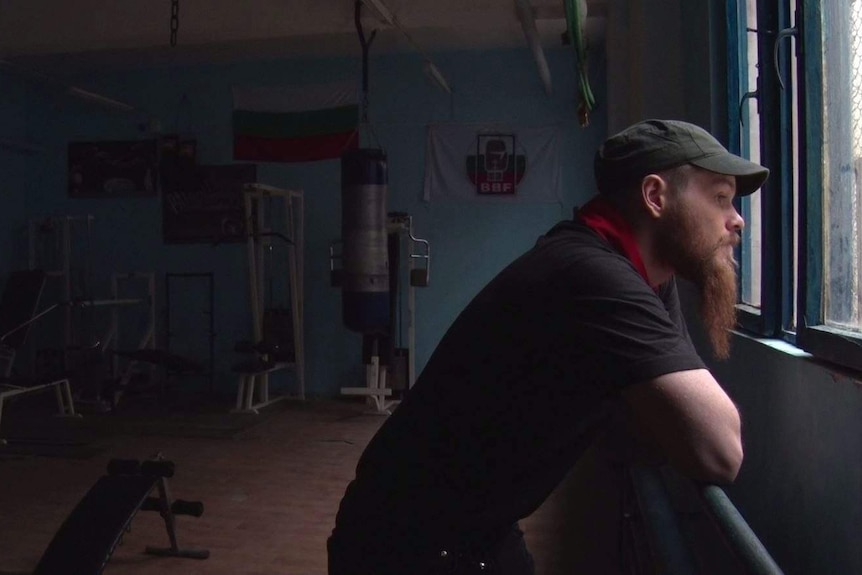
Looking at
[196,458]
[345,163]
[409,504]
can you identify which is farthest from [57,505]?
[409,504]

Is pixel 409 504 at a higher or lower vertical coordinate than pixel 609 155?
lower

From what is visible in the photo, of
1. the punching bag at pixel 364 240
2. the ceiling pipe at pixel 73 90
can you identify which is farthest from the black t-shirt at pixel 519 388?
the ceiling pipe at pixel 73 90

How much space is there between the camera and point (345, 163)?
5719 mm

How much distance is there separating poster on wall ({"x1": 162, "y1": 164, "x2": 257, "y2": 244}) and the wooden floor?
1866 millimetres

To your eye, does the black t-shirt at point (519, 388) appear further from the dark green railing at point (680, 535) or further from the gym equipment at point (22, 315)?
the gym equipment at point (22, 315)

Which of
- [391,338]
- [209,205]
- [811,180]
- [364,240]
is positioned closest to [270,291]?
[209,205]

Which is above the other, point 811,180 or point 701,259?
point 811,180

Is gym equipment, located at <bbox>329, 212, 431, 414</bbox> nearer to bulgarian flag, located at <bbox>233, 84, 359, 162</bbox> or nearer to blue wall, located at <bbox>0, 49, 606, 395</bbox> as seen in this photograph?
blue wall, located at <bbox>0, 49, 606, 395</bbox>

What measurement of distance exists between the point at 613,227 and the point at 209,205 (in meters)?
6.68

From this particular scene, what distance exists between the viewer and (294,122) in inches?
281

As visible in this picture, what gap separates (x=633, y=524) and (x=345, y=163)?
A: 4.31m

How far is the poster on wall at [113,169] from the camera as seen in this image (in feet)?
24.5

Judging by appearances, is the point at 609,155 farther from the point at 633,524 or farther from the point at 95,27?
the point at 95,27

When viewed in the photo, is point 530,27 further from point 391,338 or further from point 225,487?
point 225,487
